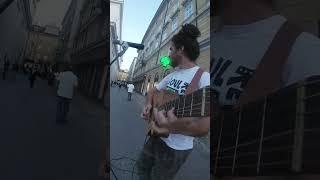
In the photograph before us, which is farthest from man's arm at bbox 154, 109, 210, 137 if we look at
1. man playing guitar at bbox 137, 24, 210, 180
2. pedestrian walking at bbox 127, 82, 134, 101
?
pedestrian walking at bbox 127, 82, 134, 101

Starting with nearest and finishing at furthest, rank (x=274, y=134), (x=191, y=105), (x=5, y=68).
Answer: (x=191, y=105) < (x=5, y=68) < (x=274, y=134)

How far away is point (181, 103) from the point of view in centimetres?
214

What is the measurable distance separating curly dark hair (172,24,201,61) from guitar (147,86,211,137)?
133 mm

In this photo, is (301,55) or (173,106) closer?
(173,106)

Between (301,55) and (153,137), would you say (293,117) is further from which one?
(153,137)

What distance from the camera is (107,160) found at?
2166 mm

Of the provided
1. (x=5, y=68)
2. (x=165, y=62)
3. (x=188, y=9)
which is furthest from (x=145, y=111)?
(x=5, y=68)

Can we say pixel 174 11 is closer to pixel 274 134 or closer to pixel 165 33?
pixel 165 33

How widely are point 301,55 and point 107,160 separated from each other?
0.99 m

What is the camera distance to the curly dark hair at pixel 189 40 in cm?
219

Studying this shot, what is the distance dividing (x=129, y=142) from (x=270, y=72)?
2.52 ft

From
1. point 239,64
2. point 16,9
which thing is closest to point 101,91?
point 16,9

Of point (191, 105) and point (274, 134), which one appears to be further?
point (274, 134)

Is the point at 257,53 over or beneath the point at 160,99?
over
